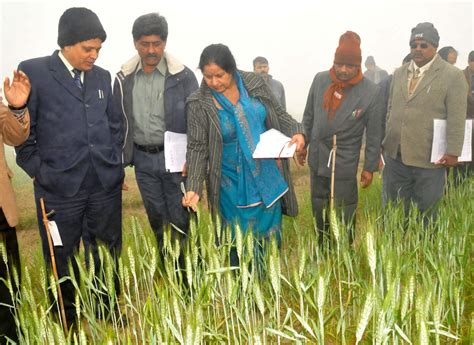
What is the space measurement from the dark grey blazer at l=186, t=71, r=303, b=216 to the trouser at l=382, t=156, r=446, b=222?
4.03 ft

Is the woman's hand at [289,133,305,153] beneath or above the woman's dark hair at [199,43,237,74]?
beneath

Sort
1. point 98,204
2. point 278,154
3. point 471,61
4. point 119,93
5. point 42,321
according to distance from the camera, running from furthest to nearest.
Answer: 1. point 471,61
2. point 119,93
3. point 98,204
4. point 278,154
5. point 42,321

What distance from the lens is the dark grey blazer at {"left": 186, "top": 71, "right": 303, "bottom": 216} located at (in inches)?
103

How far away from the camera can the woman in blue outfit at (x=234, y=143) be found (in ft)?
8.44

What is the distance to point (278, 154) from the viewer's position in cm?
234

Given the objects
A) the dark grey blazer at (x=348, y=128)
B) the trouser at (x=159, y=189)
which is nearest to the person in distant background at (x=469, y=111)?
the dark grey blazer at (x=348, y=128)

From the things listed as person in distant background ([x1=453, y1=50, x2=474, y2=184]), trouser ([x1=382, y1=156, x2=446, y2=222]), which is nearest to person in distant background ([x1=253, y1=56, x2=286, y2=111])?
person in distant background ([x1=453, y1=50, x2=474, y2=184])

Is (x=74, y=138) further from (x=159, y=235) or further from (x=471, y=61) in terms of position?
(x=471, y=61)

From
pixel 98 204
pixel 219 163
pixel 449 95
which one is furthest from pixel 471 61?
pixel 98 204

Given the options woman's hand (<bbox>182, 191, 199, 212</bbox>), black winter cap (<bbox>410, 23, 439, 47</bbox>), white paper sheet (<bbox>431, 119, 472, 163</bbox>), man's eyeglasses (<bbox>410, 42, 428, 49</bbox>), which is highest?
black winter cap (<bbox>410, 23, 439, 47</bbox>)

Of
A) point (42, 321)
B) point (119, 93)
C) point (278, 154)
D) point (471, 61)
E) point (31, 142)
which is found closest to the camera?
point (42, 321)

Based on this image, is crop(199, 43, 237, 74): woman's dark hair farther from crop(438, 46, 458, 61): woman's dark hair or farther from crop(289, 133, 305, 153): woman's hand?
crop(438, 46, 458, 61): woman's dark hair

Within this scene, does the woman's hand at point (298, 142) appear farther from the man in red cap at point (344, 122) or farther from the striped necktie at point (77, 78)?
the striped necktie at point (77, 78)

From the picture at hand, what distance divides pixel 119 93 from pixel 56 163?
2.79 ft
